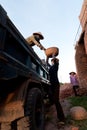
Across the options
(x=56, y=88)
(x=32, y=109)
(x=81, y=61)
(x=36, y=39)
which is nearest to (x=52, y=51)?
(x=36, y=39)

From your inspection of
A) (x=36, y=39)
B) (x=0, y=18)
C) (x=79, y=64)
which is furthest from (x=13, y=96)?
(x=79, y=64)

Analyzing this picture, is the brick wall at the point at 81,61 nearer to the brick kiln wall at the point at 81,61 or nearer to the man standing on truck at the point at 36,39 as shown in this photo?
the brick kiln wall at the point at 81,61

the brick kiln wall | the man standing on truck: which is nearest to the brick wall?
the brick kiln wall

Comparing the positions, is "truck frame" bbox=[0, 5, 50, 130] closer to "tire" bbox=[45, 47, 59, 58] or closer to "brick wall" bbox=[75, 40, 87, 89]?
"tire" bbox=[45, 47, 59, 58]

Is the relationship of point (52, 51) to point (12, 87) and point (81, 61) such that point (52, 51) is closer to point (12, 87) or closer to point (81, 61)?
point (12, 87)

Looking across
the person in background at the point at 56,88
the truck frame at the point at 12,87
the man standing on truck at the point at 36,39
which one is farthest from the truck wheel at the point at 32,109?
the man standing on truck at the point at 36,39

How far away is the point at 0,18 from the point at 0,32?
19cm

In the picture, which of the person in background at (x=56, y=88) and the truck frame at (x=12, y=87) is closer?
the truck frame at (x=12, y=87)

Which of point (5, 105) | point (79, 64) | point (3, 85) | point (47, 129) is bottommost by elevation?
point (47, 129)

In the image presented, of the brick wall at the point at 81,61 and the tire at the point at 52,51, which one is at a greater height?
the brick wall at the point at 81,61

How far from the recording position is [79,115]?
6098mm

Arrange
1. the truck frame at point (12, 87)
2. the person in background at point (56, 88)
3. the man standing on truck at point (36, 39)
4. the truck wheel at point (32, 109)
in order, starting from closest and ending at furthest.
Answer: the truck frame at point (12, 87), the truck wheel at point (32, 109), the person in background at point (56, 88), the man standing on truck at point (36, 39)

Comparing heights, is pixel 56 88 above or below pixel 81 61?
below

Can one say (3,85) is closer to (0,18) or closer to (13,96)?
(13,96)
